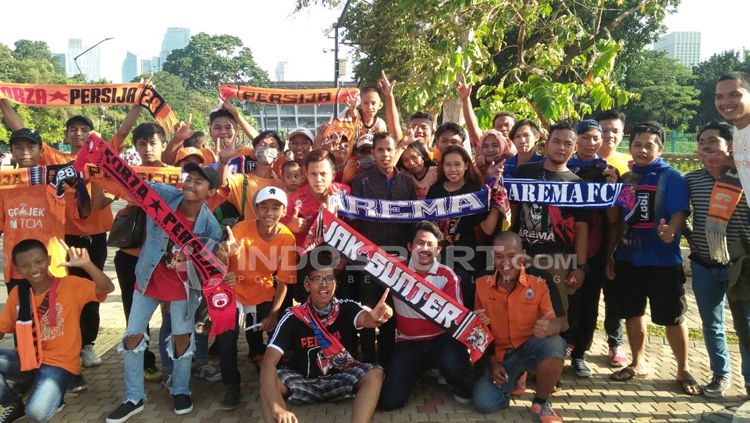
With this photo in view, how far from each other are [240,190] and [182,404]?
1.89 m

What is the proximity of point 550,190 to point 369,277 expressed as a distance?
169 centimetres

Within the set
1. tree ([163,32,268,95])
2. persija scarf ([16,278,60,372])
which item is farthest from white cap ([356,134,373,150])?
tree ([163,32,268,95])

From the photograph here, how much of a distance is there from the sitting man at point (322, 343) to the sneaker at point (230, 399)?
41cm

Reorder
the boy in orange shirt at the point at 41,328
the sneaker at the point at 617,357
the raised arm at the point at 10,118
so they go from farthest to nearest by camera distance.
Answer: the raised arm at the point at 10,118, the sneaker at the point at 617,357, the boy in orange shirt at the point at 41,328

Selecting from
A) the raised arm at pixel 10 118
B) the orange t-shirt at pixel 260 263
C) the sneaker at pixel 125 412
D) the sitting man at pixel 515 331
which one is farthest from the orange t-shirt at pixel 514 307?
the raised arm at pixel 10 118

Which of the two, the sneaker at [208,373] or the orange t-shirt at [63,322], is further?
the sneaker at [208,373]

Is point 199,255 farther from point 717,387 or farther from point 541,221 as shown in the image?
point 717,387

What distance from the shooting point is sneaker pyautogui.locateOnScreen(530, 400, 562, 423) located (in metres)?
3.80

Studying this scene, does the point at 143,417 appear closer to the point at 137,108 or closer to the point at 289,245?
the point at 289,245

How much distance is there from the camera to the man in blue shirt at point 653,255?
14.1 feet

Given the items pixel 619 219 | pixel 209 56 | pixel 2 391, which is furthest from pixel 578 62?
pixel 209 56

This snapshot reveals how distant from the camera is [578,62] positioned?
855 centimetres

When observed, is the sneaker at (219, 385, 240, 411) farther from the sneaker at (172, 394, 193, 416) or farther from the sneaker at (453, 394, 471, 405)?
the sneaker at (453, 394, 471, 405)

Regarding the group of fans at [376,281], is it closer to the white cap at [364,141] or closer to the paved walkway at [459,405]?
the paved walkway at [459,405]
